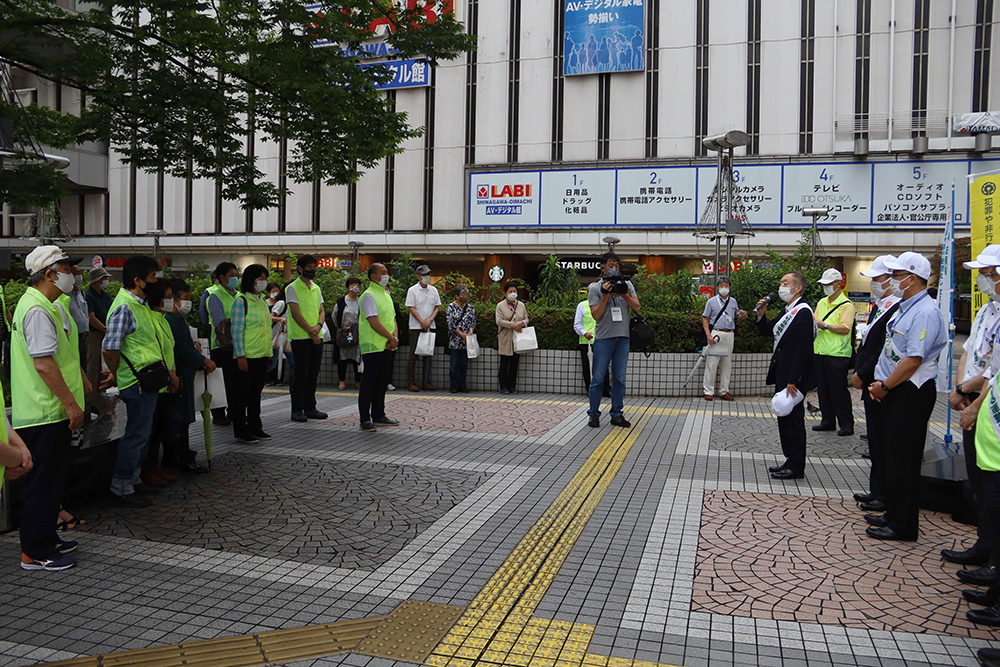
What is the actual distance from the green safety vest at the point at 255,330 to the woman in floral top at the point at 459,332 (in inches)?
176

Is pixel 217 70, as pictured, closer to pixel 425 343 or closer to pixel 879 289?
pixel 425 343

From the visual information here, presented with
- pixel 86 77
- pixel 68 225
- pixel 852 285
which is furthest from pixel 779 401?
pixel 68 225

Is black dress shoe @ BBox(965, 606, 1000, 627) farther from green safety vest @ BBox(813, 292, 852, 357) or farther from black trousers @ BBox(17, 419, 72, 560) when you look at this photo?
green safety vest @ BBox(813, 292, 852, 357)

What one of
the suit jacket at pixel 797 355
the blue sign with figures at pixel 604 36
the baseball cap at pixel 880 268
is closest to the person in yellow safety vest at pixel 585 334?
the suit jacket at pixel 797 355

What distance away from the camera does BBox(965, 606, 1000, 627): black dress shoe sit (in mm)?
3701

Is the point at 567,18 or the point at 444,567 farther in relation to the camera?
the point at 567,18

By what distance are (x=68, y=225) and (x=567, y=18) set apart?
27.5 m

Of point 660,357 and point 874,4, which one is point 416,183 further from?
point 660,357

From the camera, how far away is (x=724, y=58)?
1112 inches

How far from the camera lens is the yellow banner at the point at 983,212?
5.90 meters

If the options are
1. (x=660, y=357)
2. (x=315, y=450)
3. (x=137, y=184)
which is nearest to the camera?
(x=315, y=450)

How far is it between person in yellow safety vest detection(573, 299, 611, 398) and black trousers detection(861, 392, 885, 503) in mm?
5992

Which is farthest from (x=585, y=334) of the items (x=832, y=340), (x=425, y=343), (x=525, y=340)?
(x=832, y=340)

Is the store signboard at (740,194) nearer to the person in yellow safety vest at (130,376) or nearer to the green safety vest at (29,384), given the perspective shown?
the person in yellow safety vest at (130,376)
